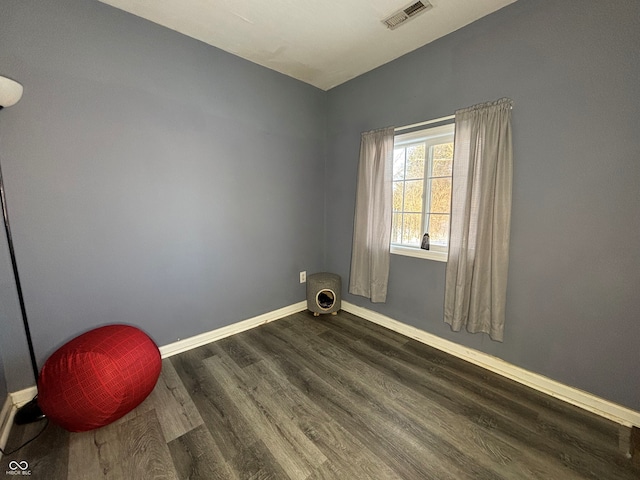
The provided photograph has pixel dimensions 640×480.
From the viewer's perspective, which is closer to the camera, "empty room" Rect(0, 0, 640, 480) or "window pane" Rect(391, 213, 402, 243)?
"empty room" Rect(0, 0, 640, 480)

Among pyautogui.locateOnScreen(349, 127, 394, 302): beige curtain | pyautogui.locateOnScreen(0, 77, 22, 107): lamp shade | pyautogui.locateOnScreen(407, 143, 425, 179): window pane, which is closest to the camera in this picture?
pyautogui.locateOnScreen(0, 77, 22, 107): lamp shade

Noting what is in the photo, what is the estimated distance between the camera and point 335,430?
4.62 ft

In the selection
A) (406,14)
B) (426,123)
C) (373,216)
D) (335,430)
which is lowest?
(335,430)

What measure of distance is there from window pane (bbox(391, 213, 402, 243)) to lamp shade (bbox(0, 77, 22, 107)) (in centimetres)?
265

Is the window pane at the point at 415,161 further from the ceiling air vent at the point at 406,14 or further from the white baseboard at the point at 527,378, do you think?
the white baseboard at the point at 527,378

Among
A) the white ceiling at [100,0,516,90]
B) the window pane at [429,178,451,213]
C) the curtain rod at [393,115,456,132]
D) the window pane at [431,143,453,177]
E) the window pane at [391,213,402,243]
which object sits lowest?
the window pane at [391,213,402,243]

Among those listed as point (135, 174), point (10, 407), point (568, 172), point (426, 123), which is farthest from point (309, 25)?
point (10, 407)

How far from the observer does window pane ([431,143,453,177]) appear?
6.97 feet

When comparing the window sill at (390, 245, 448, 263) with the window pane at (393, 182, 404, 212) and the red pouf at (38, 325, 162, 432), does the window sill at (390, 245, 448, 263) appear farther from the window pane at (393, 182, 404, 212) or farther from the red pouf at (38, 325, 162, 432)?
the red pouf at (38, 325, 162, 432)

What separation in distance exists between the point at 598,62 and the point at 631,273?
122cm

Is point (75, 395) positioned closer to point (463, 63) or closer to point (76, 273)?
point (76, 273)

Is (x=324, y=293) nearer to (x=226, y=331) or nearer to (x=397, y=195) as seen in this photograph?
(x=226, y=331)

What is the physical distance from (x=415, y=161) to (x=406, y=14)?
3.56ft

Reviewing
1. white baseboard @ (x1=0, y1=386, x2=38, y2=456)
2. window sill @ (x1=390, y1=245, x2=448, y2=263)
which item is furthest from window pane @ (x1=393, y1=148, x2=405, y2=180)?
white baseboard @ (x1=0, y1=386, x2=38, y2=456)
